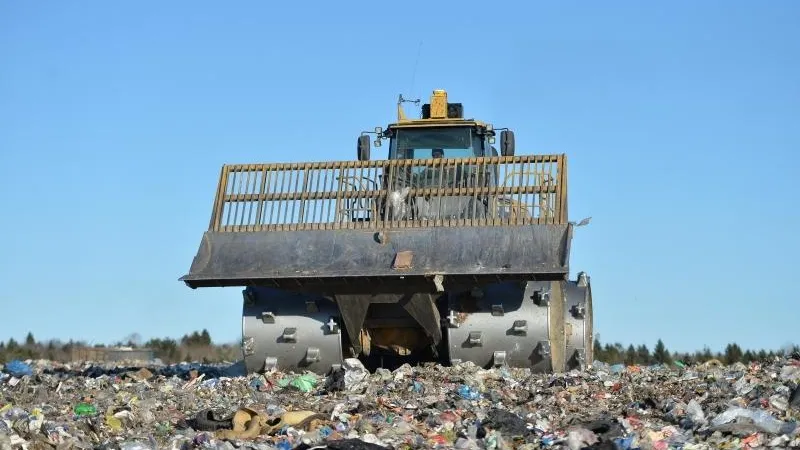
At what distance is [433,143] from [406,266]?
2756 millimetres

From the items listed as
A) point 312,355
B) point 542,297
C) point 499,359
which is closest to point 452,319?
point 499,359

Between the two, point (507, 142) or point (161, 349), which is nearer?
point (507, 142)

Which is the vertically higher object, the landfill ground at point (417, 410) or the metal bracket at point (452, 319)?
the metal bracket at point (452, 319)

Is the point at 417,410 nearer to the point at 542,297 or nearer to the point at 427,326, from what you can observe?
the point at 427,326

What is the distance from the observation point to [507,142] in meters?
13.7

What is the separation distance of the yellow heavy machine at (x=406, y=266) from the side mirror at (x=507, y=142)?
885mm

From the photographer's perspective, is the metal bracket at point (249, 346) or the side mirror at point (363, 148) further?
the side mirror at point (363, 148)

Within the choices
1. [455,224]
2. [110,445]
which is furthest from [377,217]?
[110,445]

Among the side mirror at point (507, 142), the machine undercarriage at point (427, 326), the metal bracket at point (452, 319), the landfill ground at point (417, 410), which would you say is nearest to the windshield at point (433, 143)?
the side mirror at point (507, 142)

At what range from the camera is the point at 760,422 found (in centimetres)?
911

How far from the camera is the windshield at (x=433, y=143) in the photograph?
14281 mm

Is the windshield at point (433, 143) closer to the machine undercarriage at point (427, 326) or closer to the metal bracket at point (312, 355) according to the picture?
the machine undercarriage at point (427, 326)

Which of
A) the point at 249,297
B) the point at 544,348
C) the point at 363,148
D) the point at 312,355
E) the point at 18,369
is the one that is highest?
the point at 363,148

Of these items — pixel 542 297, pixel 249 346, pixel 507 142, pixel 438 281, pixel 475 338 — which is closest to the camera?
pixel 438 281
